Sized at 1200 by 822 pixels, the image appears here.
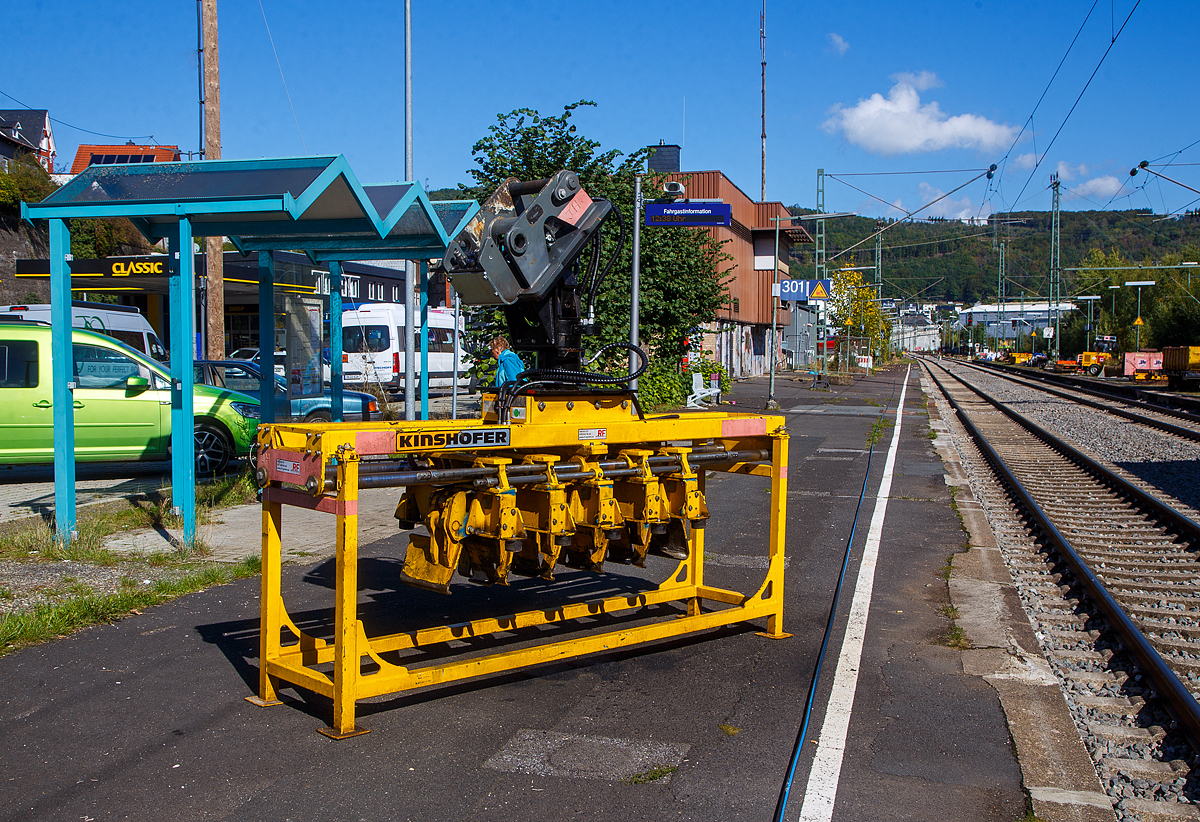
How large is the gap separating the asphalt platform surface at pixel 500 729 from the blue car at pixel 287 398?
4.99 meters

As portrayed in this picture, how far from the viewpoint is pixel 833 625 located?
6551 millimetres

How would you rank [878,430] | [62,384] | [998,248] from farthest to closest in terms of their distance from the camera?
[998,248], [878,430], [62,384]

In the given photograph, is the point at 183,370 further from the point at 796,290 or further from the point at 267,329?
the point at 796,290

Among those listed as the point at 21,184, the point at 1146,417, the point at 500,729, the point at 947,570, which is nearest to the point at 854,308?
the point at 1146,417

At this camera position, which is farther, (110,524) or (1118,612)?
(110,524)

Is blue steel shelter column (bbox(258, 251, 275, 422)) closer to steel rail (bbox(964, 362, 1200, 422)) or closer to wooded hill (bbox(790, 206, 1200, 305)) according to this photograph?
steel rail (bbox(964, 362, 1200, 422))

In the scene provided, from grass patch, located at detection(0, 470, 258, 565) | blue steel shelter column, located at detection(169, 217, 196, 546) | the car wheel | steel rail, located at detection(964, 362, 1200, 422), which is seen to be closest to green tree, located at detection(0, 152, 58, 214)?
the car wheel

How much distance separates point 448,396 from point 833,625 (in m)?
23.8

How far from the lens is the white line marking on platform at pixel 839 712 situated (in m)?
3.94

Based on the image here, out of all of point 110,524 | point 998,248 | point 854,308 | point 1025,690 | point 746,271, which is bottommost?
point 1025,690

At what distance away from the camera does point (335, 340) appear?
12094mm

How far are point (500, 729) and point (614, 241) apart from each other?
1311 centimetres

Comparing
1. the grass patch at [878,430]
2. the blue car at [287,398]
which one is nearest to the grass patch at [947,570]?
the blue car at [287,398]

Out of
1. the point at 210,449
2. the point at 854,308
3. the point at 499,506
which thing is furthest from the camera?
the point at 854,308
